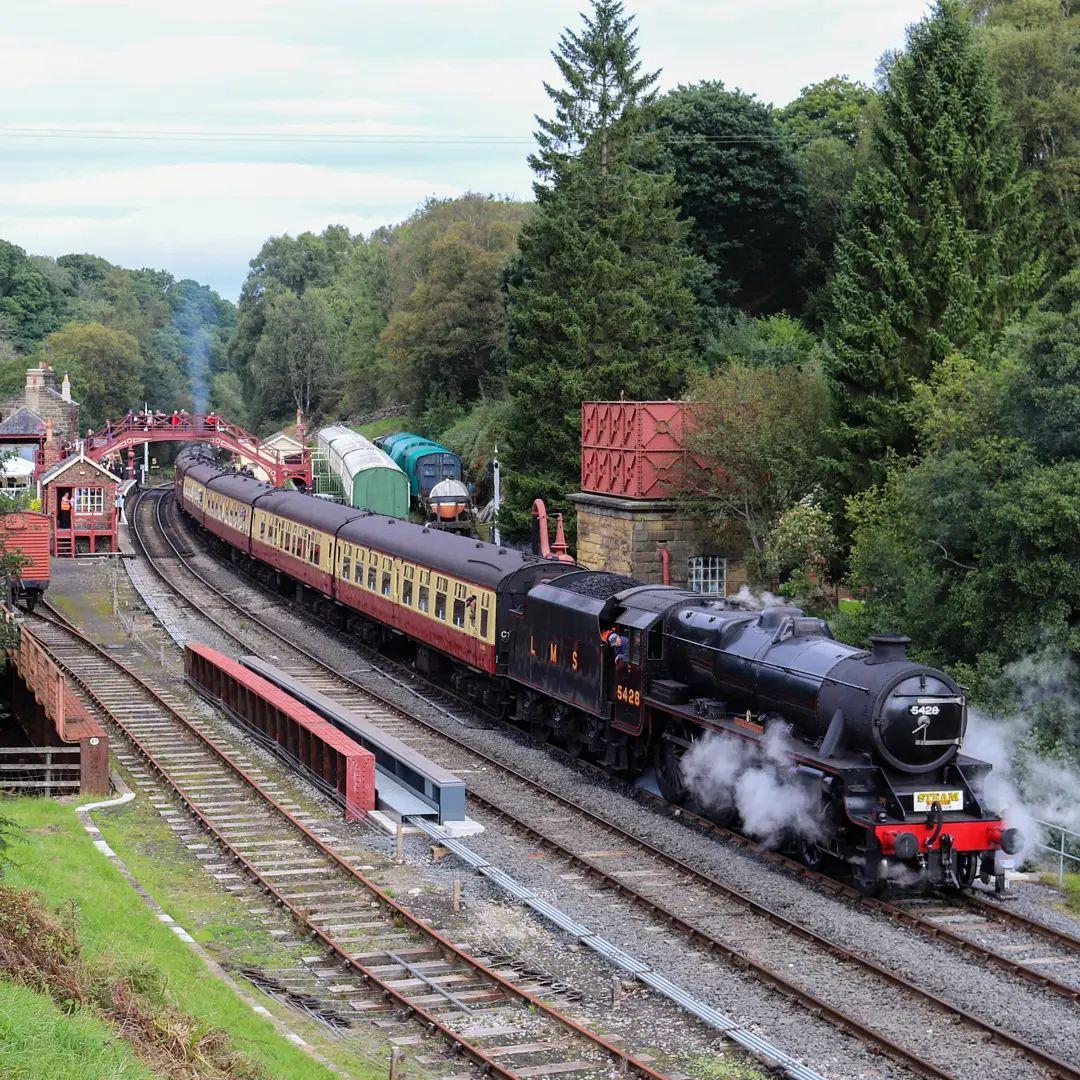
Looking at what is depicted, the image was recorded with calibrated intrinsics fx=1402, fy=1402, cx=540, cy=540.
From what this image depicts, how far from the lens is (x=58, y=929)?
11289 millimetres

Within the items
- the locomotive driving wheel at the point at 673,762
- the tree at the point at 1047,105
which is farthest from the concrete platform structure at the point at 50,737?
the tree at the point at 1047,105

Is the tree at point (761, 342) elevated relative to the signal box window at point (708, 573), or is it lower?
elevated

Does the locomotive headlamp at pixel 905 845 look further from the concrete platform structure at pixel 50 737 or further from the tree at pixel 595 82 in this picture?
the tree at pixel 595 82

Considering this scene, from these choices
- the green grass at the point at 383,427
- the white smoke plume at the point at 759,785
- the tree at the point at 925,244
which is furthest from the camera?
the green grass at the point at 383,427

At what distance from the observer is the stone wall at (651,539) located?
35406mm

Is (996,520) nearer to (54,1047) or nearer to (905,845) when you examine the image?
(905,845)

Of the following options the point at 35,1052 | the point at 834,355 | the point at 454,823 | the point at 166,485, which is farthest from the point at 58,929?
the point at 166,485

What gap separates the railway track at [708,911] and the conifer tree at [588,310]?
875 inches

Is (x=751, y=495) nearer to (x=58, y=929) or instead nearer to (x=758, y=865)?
(x=758, y=865)

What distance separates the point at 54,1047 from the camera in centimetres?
853

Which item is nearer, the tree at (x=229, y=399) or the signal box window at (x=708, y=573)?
the signal box window at (x=708, y=573)

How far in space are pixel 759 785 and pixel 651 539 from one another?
18457mm

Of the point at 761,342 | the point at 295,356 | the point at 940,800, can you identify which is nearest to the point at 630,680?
the point at 940,800

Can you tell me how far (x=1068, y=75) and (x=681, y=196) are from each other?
14.8 meters
